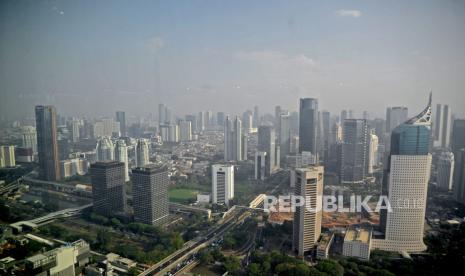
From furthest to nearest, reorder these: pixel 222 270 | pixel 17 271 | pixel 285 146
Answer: pixel 285 146
pixel 222 270
pixel 17 271

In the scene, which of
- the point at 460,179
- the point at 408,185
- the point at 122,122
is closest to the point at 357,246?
the point at 408,185

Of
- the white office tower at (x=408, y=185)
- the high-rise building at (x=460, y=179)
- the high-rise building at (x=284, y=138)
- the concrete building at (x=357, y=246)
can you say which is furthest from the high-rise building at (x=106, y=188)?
the high-rise building at (x=460, y=179)

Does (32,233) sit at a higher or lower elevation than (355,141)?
lower

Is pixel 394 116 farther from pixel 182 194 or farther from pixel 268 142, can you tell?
pixel 182 194

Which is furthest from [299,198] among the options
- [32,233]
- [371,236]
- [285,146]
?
[285,146]

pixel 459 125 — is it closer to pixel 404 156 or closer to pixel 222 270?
pixel 404 156

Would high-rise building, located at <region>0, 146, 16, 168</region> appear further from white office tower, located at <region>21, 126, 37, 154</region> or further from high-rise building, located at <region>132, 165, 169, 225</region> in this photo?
high-rise building, located at <region>132, 165, 169, 225</region>
